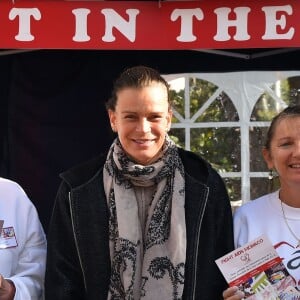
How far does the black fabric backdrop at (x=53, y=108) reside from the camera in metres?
3.86

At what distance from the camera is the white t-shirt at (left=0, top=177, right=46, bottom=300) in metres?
2.24

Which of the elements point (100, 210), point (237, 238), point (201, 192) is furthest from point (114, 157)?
point (237, 238)

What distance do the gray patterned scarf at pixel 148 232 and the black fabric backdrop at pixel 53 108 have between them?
1.69 m

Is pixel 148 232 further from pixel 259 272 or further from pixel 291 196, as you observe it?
pixel 291 196

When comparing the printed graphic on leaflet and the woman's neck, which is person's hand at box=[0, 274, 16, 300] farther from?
the woman's neck

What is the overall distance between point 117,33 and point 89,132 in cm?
90

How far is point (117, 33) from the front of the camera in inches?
126

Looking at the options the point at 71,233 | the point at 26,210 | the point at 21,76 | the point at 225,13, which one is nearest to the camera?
the point at 71,233

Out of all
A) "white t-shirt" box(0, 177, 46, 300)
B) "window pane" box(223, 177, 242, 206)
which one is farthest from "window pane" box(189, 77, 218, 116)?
"white t-shirt" box(0, 177, 46, 300)

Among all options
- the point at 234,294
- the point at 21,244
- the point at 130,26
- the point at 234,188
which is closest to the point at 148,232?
the point at 234,294

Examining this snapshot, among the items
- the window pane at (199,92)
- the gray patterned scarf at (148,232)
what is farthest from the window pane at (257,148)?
the gray patterned scarf at (148,232)

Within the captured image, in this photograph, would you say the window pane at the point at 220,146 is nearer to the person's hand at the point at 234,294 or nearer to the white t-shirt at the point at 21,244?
the white t-shirt at the point at 21,244

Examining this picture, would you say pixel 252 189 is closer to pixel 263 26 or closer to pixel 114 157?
pixel 263 26

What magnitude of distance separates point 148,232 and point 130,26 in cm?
142
